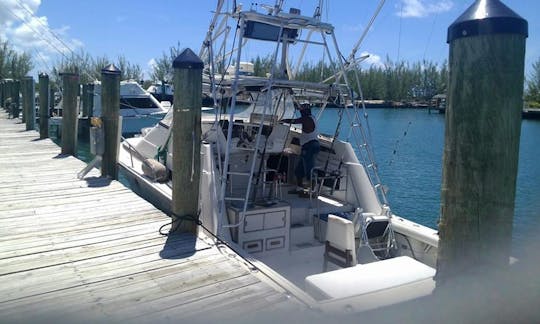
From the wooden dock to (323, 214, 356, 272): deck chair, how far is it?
1.34m

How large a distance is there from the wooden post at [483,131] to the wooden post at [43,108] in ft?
41.3

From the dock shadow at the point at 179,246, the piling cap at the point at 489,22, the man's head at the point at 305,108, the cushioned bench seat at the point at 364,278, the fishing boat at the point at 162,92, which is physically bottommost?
the cushioned bench seat at the point at 364,278

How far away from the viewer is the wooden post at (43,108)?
510 inches

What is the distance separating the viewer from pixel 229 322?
3320mm

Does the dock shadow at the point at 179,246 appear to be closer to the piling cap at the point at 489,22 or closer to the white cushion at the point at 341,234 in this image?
the white cushion at the point at 341,234

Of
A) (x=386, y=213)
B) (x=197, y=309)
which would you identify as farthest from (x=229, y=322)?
(x=386, y=213)

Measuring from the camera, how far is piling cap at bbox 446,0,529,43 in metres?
2.45

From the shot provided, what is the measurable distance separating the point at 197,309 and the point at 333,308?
1.06 m

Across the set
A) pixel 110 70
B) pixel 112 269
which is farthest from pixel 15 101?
pixel 112 269

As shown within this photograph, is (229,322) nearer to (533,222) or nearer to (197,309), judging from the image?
(197,309)

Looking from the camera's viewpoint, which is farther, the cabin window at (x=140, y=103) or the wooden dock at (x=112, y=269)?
the cabin window at (x=140, y=103)

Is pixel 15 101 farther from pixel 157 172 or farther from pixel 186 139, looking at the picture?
pixel 186 139

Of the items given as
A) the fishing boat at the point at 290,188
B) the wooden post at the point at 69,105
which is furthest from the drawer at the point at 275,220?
the wooden post at the point at 69,105

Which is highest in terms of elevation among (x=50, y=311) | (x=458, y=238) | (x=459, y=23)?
(x=459, y=23)
